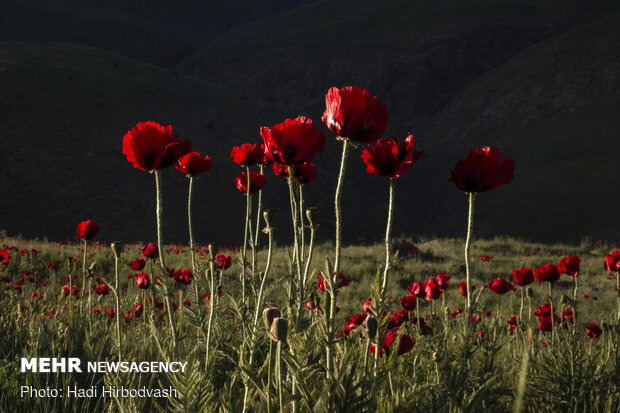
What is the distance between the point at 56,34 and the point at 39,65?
34.4 meters

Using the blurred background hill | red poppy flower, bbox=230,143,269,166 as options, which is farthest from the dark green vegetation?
the blurred background hill

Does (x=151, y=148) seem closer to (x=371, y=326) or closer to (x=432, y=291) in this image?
(x=371, y=326)

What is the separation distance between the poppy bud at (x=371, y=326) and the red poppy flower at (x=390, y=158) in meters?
0.50

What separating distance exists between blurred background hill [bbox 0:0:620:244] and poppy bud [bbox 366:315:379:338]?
24.0 m

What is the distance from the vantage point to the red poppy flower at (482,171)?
5.40 feet

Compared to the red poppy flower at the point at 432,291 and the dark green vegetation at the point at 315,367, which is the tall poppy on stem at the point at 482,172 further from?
the red poppy flower at the point at 432,291

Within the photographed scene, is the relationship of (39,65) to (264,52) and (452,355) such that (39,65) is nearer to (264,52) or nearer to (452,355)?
(264,52)

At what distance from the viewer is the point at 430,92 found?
52.0 meters

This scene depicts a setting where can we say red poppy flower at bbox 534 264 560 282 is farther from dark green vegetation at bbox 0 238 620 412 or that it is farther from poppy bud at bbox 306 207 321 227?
poppy bud at bbox 306 207 321 227

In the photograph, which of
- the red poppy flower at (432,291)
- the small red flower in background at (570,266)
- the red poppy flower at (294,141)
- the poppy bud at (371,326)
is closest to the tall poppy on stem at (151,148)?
the red poppy flower at (294,141)

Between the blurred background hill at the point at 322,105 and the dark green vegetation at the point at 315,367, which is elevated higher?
the blurred background hill at the point at 322,105

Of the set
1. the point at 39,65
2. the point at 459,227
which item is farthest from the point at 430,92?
the point at 39,65

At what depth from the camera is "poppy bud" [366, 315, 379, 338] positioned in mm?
1353

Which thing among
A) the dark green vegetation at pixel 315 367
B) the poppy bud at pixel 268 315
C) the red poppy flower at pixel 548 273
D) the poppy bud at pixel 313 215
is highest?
the poppy bud at pixel 313 215
